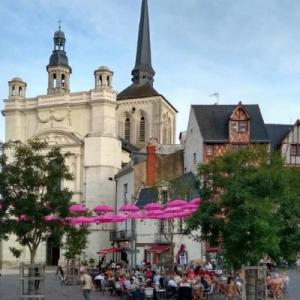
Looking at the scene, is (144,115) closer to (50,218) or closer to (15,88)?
(15,88)

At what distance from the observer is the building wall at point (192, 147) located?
147 ft

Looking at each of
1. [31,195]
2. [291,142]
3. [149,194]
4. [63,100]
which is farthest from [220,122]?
[31,195]

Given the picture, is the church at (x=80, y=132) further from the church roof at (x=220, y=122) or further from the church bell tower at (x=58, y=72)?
the church roof at (x=220, y=122)

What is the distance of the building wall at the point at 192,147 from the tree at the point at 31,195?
23.5m

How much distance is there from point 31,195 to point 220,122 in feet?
86.9

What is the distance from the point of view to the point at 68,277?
1352 inches

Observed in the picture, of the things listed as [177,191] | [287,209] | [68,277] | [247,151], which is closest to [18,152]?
[247,151]

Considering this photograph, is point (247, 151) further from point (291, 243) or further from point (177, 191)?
point (177, 191)

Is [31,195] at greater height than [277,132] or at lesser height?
lesser

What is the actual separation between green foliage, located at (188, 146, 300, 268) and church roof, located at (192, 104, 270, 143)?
77.0 feet

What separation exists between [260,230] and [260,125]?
28735 millimetres

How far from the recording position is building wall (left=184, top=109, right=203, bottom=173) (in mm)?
44919

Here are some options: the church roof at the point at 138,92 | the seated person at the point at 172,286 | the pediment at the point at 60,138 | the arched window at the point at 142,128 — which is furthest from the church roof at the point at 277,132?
the church roof at the point at 138,92

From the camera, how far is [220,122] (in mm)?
45812
